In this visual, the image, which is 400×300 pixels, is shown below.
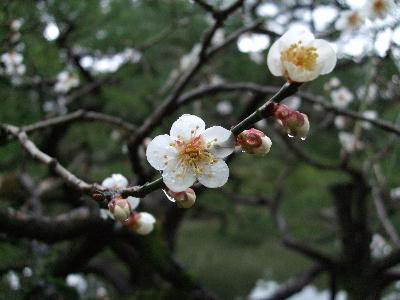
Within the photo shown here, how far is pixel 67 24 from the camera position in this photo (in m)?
2.73

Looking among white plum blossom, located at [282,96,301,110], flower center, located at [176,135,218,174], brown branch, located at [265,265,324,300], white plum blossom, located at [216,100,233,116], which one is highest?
flower center, located at [176,135,218,174]

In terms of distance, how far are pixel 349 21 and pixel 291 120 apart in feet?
5.26

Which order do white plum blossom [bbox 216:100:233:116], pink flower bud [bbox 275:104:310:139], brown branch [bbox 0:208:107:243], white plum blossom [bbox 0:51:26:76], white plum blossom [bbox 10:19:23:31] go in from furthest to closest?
white plum blossom [bbox 216:100:233:116], white plum blossom [bbox 0:51:26:76], white plum blossom [bbox 10:19:23:31], brown branch [bbox 0:208:107:243], pink flower bud [bbox 275:104:310:139]

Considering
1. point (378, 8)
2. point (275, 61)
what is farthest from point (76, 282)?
point (275, 61)

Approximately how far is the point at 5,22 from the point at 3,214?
2.62ft

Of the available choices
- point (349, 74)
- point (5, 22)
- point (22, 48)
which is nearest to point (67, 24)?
point (22, 48)

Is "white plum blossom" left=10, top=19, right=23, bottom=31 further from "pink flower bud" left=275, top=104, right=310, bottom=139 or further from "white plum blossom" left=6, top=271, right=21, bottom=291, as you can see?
"pink flower bud" left=275, top=104, right=310, bottom=139

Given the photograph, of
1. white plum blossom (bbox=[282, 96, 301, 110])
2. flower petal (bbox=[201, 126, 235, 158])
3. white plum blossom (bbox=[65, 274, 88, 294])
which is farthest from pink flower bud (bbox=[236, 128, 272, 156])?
white plum blossom (bbox=[282, 96, 301, 110])

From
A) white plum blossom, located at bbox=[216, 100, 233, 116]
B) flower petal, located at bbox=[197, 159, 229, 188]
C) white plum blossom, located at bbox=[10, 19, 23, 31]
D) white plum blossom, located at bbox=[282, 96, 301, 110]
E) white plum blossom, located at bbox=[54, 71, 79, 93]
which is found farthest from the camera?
white plum blossom, located at bbox=[216, 100, 233, 116]

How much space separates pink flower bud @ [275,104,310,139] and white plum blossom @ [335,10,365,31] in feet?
4.93

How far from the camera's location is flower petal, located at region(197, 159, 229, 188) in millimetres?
779

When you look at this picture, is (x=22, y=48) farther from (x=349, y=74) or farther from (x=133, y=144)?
(x=349, y=74)

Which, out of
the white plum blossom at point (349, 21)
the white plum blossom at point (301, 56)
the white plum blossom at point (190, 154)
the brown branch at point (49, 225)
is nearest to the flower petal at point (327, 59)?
the white plum blossom at point (301, 56)

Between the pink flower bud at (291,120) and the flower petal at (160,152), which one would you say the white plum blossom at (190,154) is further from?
the pink flower bud at (291,120)
